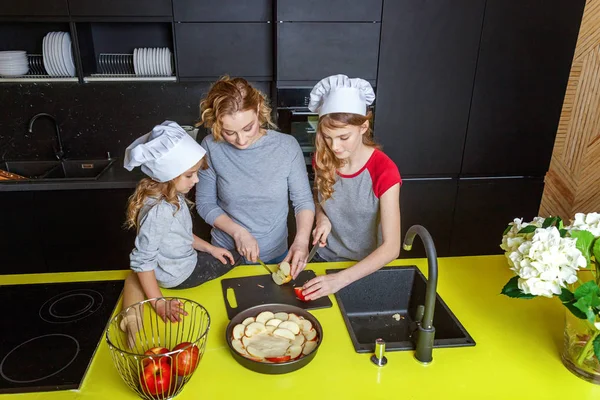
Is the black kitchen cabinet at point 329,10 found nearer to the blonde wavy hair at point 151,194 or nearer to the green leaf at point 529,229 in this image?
the blonde wavy hair at point 151,194

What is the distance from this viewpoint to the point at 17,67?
8.16 feet

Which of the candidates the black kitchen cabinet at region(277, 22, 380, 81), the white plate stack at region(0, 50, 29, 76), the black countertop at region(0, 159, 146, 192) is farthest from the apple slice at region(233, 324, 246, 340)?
the white plate stack at region(0, 50, 29, 76)

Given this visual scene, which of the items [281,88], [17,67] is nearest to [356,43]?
[281,88]

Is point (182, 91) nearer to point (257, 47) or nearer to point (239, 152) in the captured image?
point (257, 47)

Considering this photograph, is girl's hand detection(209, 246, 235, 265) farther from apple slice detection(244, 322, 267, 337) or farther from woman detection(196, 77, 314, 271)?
apple slice detection(244, 322, 267, 337)

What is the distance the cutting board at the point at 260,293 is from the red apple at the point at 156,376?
1.05ft

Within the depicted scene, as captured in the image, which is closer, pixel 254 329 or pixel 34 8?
pixel 254 329

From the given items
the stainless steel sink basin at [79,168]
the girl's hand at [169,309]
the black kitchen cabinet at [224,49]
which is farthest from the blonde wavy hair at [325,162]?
the stainless steel sink basin at [79,168]

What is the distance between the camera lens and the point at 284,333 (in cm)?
107

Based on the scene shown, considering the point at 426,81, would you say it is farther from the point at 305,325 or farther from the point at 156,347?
the point at 156,347

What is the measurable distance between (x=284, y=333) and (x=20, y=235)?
1.96 metres

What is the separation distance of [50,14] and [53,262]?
4.12ft

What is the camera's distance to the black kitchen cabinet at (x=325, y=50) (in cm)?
232

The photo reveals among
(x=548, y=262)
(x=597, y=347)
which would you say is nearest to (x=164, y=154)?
(x=548, y=262)
